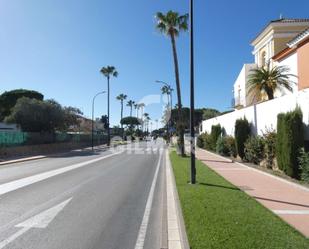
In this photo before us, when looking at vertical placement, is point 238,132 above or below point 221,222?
above

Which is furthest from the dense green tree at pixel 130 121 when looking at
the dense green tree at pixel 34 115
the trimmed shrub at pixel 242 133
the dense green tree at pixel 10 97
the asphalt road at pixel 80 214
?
Answer: the asphalt road at pixel 80 214

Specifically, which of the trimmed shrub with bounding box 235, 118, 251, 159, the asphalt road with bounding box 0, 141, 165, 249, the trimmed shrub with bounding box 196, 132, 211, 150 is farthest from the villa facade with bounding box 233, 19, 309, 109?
the asphalt road with bounding box 0, 141, 165, 249

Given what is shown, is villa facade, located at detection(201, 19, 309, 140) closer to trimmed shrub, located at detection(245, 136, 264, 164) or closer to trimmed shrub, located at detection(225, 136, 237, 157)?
trimmed shrub, located at detection(245, 136, 264, 164)

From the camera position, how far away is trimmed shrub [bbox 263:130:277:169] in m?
18.6

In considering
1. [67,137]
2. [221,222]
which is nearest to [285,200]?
[221,222]

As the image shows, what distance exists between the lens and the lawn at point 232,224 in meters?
6.35

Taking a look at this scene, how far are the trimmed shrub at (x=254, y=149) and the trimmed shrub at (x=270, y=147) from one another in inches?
32.0

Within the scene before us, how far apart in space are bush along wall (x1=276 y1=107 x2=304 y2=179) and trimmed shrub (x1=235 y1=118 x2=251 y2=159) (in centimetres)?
848

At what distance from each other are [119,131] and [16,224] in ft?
465

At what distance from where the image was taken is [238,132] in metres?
24.7

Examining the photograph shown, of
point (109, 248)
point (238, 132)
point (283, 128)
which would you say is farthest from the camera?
point (238, 132)

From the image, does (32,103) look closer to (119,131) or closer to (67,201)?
(67,201)

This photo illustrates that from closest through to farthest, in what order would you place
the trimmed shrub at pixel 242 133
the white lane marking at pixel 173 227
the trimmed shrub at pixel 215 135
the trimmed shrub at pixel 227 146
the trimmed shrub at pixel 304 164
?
1. the white lane marking at pixel 173 227
2. the trimmed shrub at pixel 304 164
3. the trimmed shrub at pixel 242 133
4. the trimmed shrub at pixel 227 146
5. the trimmed shrub at pixel 215 135

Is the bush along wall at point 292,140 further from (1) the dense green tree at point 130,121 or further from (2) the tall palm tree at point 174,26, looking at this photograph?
(1) the dense green tree at point 130,121
